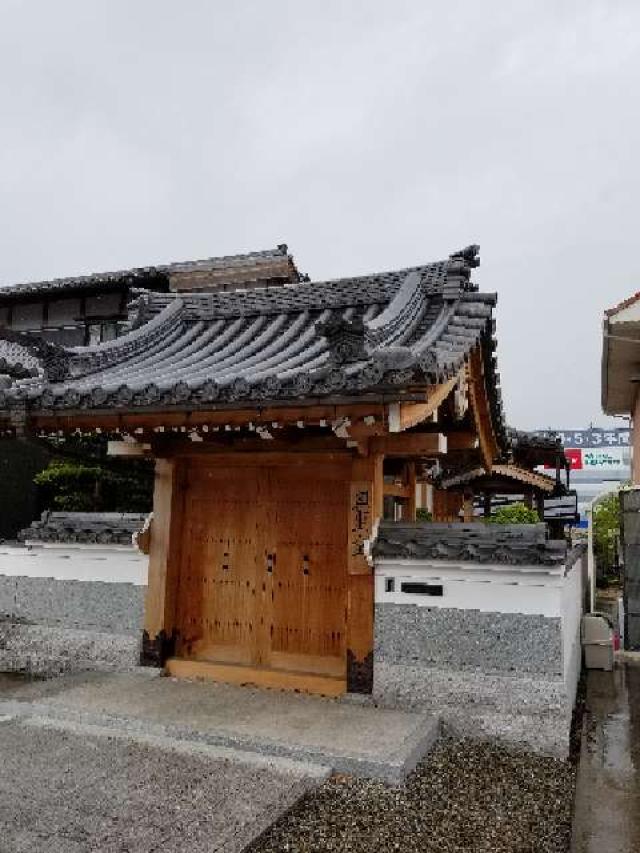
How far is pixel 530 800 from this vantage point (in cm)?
526

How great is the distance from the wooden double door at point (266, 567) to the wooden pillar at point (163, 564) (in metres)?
0.13

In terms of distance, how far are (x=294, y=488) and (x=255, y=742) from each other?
3073mm

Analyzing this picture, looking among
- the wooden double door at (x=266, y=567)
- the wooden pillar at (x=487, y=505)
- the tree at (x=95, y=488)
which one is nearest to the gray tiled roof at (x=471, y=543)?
the wooden double door at (x=266, y=567)

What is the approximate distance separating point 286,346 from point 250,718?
4.38 meters

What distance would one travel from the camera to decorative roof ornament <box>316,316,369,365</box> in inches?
240

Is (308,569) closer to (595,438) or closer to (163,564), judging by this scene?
(163,564)

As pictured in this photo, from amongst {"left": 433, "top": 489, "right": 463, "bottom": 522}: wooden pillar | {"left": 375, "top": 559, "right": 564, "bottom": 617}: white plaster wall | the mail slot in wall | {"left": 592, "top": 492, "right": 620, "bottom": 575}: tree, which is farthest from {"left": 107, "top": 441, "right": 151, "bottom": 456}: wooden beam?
{"left": 592, "top": 492, "right": 620, "bottom": 575}: tree

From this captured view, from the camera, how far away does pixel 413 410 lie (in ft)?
20.0

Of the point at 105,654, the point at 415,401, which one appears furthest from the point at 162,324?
the point at 415,401

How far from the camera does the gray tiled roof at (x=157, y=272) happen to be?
19.8m

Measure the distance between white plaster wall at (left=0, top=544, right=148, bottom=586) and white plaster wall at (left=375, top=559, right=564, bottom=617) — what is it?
322 centimetres

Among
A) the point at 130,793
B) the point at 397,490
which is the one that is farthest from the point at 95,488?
the point at 130,793

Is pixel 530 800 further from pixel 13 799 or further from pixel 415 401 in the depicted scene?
pixel 13 799

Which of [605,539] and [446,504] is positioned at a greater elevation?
[446,504]
